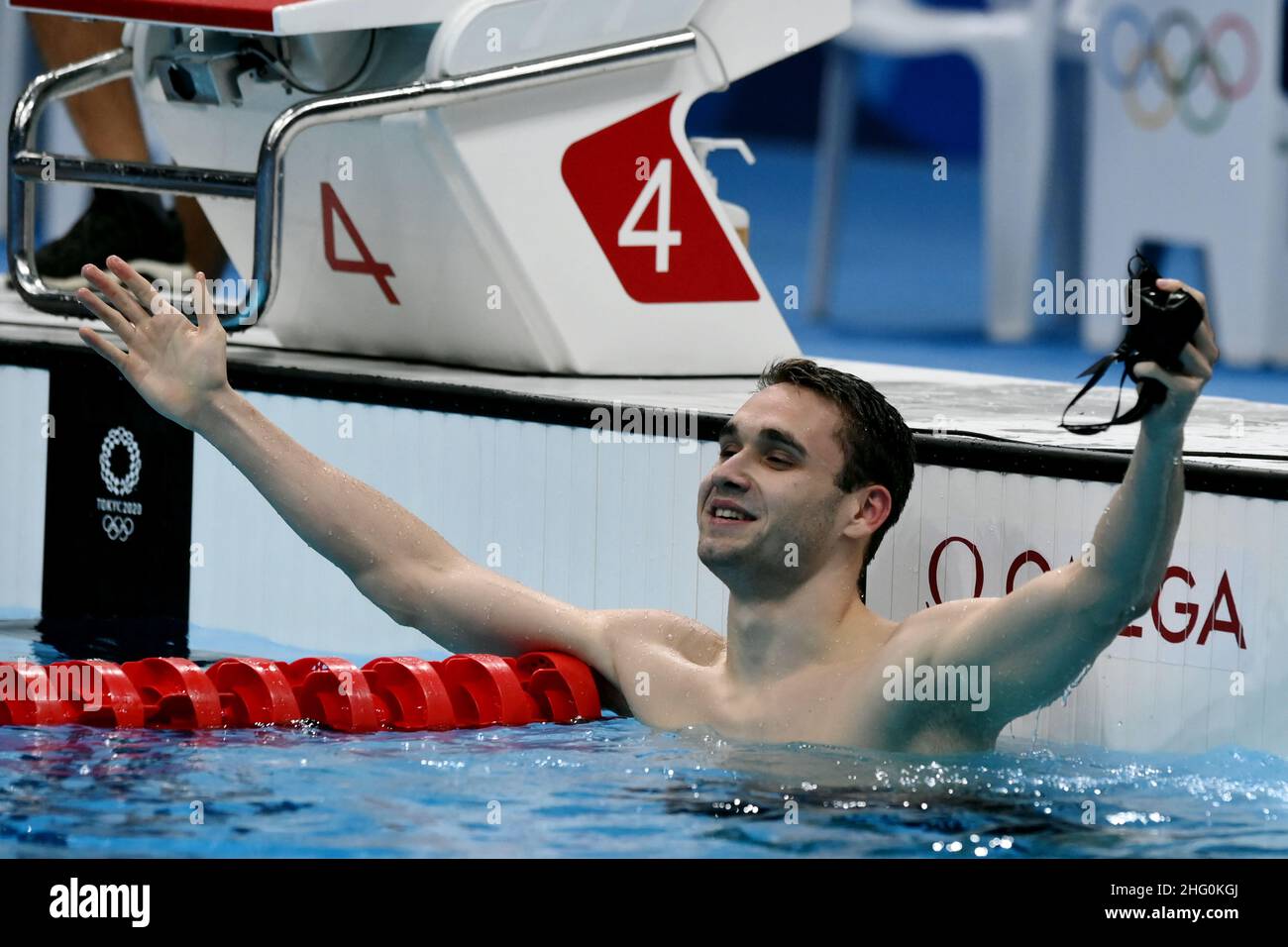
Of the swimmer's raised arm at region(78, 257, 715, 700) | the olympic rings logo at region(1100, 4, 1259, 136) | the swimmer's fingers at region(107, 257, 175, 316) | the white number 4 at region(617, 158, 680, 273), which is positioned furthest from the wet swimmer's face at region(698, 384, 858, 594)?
the olympic rings logo at region(1100, 4, 1259, 136)

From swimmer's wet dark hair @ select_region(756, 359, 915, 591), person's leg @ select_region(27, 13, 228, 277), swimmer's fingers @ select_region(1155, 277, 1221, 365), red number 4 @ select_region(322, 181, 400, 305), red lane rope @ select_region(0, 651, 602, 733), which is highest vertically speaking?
person's leg @ select_region(27, 13, 228, 277)

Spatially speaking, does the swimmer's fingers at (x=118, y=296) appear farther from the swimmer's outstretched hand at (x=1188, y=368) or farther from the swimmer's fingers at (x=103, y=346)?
the swimmer's outstretched hand at (x=1188, y=368)

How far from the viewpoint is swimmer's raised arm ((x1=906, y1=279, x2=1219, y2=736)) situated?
7.39 feet

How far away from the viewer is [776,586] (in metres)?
2.85

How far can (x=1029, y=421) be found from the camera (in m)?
3.65

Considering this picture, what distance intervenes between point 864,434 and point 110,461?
204 centimetres

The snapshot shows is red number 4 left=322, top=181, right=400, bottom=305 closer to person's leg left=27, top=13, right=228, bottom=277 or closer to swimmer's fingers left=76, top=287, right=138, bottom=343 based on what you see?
person's leg left=27, top=13, right=228, bottom=277

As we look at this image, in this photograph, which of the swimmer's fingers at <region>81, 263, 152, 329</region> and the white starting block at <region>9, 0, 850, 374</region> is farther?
the white starting block at <region>9, 0, 850, 374</region>

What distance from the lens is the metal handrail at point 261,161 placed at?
394 cm

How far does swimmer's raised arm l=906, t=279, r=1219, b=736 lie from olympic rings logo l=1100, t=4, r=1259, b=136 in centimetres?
406

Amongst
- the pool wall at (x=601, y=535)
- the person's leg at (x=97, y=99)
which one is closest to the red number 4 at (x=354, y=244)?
the pool wall at (x=601, y=535)

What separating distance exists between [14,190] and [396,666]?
1660mm
